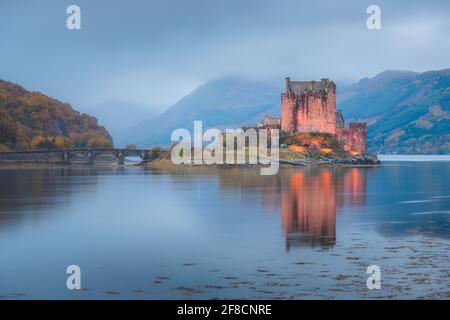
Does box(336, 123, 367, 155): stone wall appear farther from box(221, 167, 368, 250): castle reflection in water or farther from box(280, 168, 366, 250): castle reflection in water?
box(280, 168, 366, 250): castle reflection in water

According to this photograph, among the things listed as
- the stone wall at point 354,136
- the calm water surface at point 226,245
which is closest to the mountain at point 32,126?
the stone wall at point 354,136

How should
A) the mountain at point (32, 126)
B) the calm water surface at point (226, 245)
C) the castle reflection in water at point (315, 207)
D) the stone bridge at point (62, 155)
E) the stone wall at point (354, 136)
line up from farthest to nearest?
the mountain at point (32, 126) < the stone wall at point (354, 136) < the stone bridge at point (62, 155) < the castle reflection in water at point (315, 207) < the calm water surface at point (226, 245)

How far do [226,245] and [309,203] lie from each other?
2183 centimetres

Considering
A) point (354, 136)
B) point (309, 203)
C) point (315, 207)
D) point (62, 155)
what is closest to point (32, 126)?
point (62, 155)

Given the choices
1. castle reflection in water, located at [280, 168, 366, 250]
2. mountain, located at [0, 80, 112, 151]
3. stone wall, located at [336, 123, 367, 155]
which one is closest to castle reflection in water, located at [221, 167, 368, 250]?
castle reflection in water, located at [280, 168, 366, 250]

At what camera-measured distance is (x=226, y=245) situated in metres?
37.4

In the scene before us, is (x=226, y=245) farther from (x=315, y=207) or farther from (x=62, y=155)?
(x=62, y=155)

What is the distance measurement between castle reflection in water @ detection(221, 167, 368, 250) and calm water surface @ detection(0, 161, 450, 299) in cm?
11

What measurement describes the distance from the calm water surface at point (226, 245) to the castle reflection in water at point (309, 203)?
11 centimetres

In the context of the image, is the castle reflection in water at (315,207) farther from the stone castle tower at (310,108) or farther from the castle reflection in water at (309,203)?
the stone castle tower at (310,108)

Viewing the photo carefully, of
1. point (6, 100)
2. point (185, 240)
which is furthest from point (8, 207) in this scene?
point (6, 100)

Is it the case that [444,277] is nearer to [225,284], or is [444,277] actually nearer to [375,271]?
[375,271]

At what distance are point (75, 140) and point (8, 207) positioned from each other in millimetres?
135948

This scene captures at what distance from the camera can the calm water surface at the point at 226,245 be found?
27.0 meters
